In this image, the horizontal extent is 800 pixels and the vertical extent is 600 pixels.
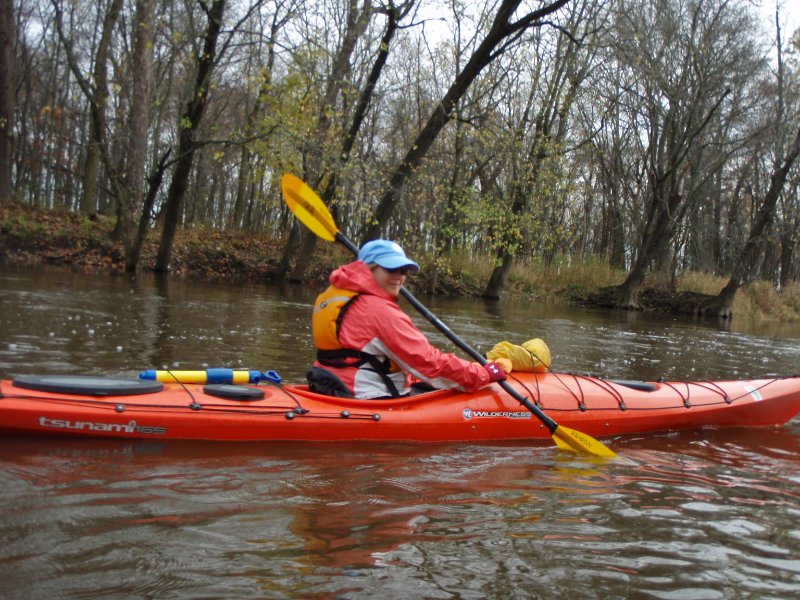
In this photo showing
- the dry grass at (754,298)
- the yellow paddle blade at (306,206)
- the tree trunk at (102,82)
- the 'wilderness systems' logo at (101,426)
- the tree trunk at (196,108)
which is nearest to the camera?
the 'wilderness systems' logo at (101,426)

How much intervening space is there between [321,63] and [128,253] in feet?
24.2

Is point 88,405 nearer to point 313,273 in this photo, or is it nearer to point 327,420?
point 327,420

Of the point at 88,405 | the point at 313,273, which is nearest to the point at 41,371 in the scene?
the point at 88,405

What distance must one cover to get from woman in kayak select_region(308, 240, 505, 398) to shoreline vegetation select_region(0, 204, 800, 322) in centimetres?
1076

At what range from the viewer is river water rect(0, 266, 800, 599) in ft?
7.79

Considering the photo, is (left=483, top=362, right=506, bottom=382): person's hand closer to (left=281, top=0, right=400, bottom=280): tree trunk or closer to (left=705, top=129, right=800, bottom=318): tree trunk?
(left=281, top=0, right=400, bottom=280): tree trunk

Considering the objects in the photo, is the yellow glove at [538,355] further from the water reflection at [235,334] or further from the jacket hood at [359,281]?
the water reflection at [235,334]

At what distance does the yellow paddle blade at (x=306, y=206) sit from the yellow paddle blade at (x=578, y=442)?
2709 millimetres

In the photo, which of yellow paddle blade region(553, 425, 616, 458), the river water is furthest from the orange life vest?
yellow paddle blade region(553, 425, 616, 458)

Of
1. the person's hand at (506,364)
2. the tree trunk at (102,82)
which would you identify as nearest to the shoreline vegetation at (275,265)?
the tree trunk at (102,82)

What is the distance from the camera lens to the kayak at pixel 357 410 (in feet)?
→ 12.4

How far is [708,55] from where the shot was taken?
18594 mm

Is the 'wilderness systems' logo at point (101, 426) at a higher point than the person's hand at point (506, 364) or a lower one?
lower

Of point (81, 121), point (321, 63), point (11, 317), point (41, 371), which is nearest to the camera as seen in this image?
point (41, 371)
